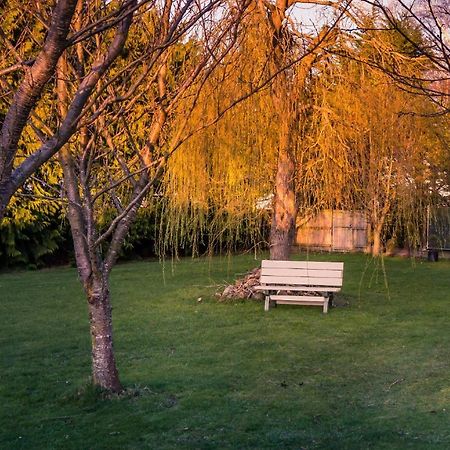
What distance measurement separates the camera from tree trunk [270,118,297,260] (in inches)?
380

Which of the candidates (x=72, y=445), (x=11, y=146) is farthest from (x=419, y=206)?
(x=11, y=146)

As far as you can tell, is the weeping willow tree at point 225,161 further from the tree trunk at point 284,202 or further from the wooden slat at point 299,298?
the wooden slat at point 299,298

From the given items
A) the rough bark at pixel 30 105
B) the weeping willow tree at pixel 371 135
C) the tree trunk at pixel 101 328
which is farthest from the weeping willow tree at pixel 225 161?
the rough bark at pixel 30 105

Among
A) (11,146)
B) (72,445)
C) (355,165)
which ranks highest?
(355,165)

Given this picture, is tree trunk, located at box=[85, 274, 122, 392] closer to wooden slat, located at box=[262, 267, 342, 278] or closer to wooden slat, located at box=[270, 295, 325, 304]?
wooden slat, located at box=[270, 295, 325, 304]

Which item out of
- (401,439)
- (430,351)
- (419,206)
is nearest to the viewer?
(401,439)

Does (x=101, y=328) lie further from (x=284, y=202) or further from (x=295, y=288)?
(x=284, y=202)

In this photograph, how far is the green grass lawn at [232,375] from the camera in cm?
469

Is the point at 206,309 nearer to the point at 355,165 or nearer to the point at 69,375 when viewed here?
the point at 355,165

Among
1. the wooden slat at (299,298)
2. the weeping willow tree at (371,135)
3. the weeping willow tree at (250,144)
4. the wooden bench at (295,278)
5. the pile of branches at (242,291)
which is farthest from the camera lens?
the pile of branches at (242,291)

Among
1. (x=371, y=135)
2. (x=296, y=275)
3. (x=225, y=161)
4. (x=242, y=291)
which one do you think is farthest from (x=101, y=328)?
(x=242, y=291)

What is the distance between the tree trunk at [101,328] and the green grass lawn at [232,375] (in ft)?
0.76

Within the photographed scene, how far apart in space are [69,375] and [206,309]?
407 centimetres

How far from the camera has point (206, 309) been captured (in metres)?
10.3
